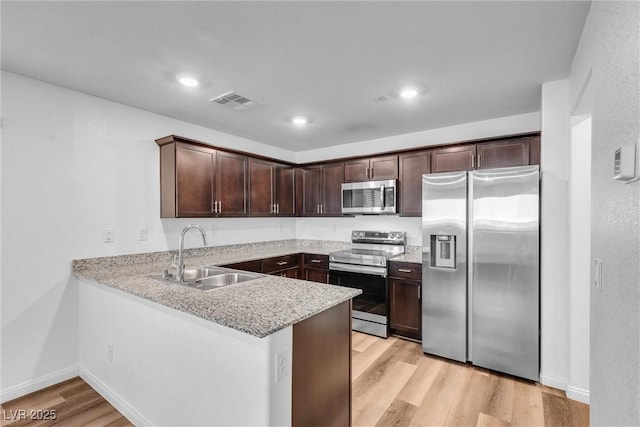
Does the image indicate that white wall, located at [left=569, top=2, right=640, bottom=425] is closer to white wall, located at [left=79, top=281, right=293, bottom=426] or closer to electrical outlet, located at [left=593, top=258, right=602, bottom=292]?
electrical outlet, located at [left=593, top=258, right=602, bottom=292]

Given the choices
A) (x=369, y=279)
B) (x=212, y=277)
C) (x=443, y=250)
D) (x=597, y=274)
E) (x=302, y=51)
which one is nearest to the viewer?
(x=597, y=274)

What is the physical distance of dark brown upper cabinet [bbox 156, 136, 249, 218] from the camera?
3076mm

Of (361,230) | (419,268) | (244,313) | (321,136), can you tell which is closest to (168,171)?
(321,136)

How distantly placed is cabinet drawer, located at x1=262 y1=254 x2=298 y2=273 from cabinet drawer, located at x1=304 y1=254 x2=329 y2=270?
16cm

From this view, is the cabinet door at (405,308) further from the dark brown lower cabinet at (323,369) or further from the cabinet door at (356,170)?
the dark brown lower cabinet at (323,369)

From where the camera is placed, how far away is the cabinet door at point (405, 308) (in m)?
3.32

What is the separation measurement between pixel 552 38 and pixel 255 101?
88.8 inches

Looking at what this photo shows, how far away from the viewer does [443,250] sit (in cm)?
302

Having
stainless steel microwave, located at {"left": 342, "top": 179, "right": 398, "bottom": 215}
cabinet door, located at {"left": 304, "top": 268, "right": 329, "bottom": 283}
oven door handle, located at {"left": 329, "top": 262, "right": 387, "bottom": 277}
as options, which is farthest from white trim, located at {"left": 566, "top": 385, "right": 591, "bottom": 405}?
cabinet door, located at {"left": 304, "top": 268, "right": 329, "bottom": 283}

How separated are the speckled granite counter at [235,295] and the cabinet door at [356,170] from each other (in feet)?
7.34

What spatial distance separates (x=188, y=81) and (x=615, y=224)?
8.90ft

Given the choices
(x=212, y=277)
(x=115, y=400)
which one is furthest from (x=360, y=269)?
(x=115, y=400)

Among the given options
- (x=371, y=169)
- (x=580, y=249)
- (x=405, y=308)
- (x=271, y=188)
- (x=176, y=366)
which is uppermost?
(x=371, y=169)

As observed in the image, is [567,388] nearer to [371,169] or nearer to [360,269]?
[360,269]
